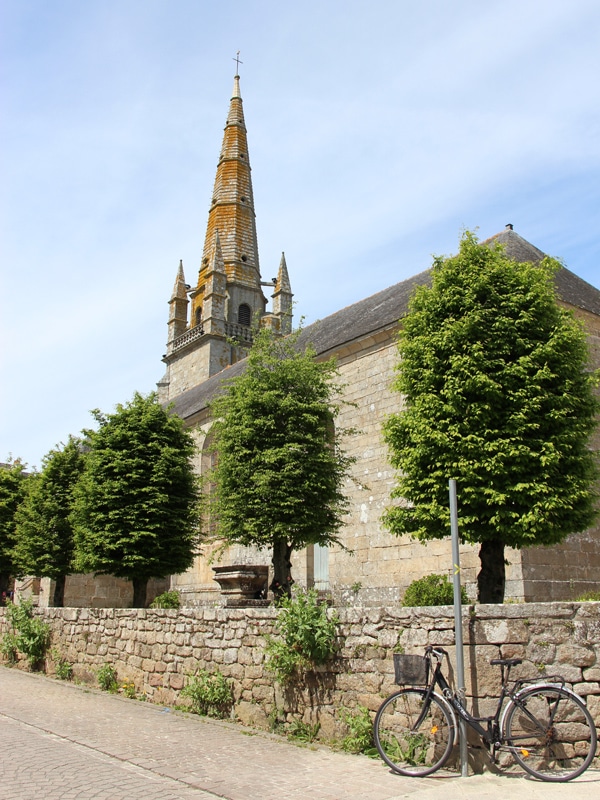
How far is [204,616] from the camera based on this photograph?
9078 millimetres

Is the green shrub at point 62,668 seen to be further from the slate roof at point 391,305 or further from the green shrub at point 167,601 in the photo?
the slate roof at point 391,305

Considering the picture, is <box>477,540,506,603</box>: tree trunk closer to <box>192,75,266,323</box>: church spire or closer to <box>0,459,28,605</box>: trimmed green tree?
<box>0,459,28,605</box>: trimmed green tree

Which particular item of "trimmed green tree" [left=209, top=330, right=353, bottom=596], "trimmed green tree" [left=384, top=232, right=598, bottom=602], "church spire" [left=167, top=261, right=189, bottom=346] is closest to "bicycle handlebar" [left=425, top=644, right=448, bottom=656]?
"trimmed green tree" [left=384, top=232, right=598, bottom=602]

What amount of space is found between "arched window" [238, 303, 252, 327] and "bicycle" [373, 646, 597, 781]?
35.2m

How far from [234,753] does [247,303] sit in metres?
35.5

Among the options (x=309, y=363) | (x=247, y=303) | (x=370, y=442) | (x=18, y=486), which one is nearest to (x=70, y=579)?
(x=18, y=486)

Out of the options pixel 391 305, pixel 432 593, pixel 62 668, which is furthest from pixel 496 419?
pixel 391 305

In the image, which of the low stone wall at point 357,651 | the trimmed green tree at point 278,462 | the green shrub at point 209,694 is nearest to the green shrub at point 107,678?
the low stone wall at point 357,651

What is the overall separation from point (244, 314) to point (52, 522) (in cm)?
2402

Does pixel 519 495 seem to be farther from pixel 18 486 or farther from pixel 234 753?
pixel 18 486

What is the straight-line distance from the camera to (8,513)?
79.2 ft

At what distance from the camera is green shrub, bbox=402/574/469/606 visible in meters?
11.9

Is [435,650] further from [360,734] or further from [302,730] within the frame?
[302,730]

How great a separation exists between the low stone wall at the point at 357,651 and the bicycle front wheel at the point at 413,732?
313mm
